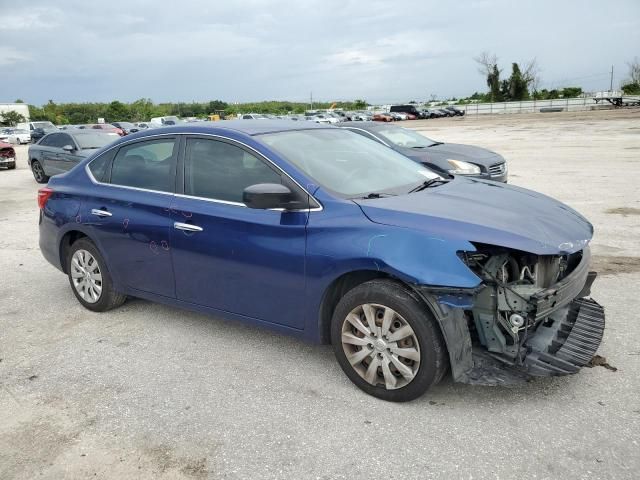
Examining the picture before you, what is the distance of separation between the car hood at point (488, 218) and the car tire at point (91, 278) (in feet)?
8.69

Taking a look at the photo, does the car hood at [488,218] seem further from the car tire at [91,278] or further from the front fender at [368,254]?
the car tire at [91,278]

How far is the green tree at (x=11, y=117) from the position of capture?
7131 centimetres

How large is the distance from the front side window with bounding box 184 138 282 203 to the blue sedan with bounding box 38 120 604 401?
12 mm

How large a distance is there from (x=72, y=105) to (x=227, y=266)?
10358 cm

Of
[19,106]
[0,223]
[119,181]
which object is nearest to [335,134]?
[119,181]

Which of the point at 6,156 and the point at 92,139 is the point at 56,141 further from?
the point at 6,156

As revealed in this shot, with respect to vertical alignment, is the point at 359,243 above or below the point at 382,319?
above

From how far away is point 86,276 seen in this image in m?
5.13

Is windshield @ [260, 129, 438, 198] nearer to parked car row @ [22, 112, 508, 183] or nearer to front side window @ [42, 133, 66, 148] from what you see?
parked car row @ [22, 112, 508, 183]

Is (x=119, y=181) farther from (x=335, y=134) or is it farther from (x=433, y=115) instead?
(x=433, y=115)

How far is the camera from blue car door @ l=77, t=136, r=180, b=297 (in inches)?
173

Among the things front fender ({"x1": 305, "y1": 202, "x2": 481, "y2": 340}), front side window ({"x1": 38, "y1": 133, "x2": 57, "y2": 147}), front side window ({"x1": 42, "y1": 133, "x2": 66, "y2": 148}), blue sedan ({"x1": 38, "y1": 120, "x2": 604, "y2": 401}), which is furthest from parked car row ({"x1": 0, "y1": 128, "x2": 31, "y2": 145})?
front fender ({"x1": 305, "y1": 202, "x2": 481, "y2": 340})

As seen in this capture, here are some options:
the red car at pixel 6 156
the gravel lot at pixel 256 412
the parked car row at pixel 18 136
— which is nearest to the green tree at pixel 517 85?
the parked car row at pixel 18 136

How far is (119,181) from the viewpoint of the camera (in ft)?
15.9
